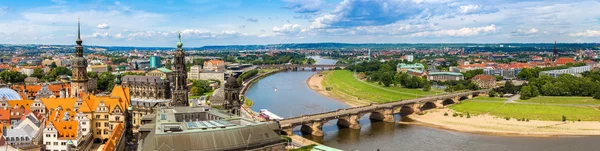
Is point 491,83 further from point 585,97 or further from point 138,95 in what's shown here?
point 138,95

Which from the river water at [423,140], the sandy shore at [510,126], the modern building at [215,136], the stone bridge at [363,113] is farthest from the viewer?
the sandy shore at [510,126]

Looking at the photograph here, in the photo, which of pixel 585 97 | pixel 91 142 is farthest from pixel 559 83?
pixel 91 142

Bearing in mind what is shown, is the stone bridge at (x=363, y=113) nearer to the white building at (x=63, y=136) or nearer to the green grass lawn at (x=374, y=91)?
the green grass lawn at (x=374, y=91)

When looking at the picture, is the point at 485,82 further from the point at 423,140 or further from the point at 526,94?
the point at 423,140

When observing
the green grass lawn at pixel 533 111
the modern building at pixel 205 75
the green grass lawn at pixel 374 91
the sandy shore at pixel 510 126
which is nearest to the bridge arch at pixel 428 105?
the green grass lawn at pixel 533 111

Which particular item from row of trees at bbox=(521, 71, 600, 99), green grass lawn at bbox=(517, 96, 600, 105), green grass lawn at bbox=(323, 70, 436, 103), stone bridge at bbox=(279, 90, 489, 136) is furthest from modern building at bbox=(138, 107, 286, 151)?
row of trees at bbox=(521, 71, 600, 99)

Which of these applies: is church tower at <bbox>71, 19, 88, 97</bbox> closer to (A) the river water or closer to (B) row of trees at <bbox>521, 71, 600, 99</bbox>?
(A) the river water
